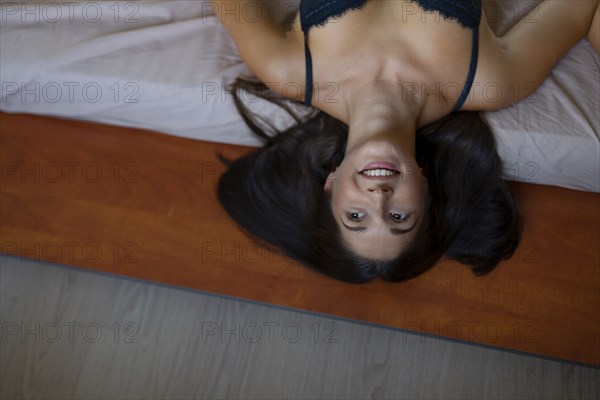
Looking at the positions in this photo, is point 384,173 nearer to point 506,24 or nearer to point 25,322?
point 506,24

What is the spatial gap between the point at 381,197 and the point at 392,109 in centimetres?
29

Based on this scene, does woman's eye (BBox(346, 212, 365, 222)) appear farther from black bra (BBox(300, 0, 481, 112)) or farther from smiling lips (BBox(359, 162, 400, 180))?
black bra (BBox(300, 0, 481, 112))

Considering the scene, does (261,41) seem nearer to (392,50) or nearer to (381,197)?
(392,50)

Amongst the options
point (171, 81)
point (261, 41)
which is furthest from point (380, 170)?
point (171, 81)

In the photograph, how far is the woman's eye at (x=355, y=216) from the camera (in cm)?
115

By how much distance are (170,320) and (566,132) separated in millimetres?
1158

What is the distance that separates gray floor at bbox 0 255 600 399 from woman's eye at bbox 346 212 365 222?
403 mm

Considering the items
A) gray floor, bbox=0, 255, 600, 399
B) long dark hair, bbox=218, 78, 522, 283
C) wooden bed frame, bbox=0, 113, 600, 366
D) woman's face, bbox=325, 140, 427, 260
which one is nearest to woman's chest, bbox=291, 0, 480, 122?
long dark hair, bbox=218, 78, 522, 283

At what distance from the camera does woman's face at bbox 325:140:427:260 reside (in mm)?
1123

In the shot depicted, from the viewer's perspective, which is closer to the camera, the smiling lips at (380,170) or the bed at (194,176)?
the smiling lips at (380,170)

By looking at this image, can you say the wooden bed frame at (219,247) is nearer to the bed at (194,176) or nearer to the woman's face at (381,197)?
the bed at (194,176)

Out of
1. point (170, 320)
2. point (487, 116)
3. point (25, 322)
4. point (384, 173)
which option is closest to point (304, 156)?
point (384, 173)

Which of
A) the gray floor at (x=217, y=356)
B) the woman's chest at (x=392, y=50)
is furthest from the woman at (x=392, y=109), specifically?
the gray floor at (x=217, y=356)

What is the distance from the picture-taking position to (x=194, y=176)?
1496 millimetres
